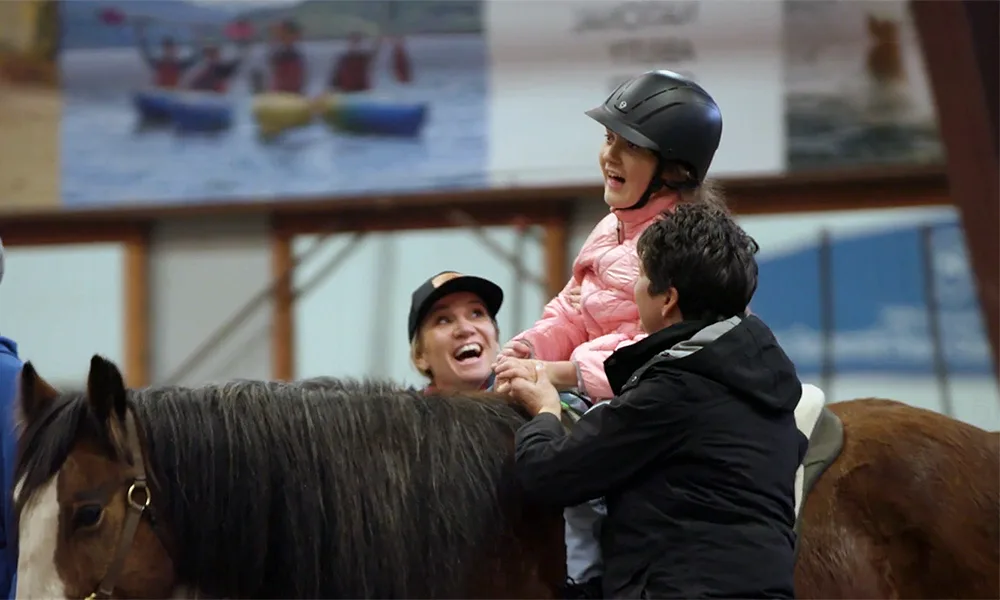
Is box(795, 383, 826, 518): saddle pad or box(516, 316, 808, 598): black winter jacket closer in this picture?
box(516, 316, 808, 598): black winter jacket

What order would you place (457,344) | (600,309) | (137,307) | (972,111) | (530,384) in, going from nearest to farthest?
(530,384) → (600,309) → (457,344) → (972,111) → (137,307)

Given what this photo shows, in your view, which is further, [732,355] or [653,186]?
[653,186]

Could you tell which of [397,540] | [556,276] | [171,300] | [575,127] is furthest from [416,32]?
[397,540]

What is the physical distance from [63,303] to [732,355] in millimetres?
5885

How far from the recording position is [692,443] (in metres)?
1.74

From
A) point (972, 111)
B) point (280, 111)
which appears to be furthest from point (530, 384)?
point (280, 111)

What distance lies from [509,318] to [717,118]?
404cm

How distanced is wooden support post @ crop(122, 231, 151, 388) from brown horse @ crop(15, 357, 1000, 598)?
16.4ft

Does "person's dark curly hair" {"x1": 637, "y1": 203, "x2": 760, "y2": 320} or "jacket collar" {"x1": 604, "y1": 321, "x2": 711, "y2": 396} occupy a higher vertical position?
"person's dark curly hair" {"x1": 637, "y1": 203, "x2": 760, "y2": 320}

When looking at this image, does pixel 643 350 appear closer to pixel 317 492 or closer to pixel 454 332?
pixel 317 492

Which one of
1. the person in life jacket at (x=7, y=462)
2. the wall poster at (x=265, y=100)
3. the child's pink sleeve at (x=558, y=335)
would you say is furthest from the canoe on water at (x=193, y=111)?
the child's pink sleeve at (x=558, y=335)

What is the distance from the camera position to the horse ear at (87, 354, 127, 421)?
1.78 metres

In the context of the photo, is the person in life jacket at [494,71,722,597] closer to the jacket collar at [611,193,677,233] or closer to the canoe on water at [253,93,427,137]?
the jacket collar at [611,193,677,233]

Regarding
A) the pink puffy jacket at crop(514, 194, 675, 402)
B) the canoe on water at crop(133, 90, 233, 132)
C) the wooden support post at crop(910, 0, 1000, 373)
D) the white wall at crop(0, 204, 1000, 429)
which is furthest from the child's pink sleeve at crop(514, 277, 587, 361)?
the canoe on water at crop(133, 90, 233, 132)
